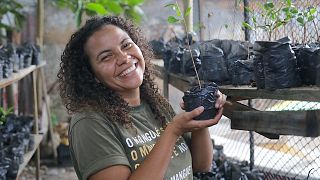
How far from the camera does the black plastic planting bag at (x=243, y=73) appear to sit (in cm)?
209

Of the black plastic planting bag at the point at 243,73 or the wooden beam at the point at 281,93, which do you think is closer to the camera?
the wooden beam at the point at 281,93

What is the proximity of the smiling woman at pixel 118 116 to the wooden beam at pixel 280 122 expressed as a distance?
13 cm

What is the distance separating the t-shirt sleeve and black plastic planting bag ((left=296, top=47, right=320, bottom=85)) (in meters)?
0.79

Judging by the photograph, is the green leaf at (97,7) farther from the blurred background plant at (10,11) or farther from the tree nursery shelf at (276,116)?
the tree nursery shelf at (276,116)

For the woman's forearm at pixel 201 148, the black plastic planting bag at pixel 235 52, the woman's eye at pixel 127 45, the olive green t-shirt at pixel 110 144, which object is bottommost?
the woman's forearm at pixel 201 148

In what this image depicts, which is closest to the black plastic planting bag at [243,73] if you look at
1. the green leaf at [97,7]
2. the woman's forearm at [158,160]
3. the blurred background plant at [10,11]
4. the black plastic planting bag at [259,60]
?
the black plastic planting bag at [259,60]

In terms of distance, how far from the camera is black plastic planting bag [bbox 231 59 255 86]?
2090 millimetres

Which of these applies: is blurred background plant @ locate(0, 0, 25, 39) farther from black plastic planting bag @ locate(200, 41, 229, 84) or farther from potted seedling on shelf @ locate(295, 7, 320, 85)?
potted seedling on shelf @ locate(295, 7, 320, 85)

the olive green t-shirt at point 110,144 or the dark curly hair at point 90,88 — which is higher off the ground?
the dark curly hair at point 90,88

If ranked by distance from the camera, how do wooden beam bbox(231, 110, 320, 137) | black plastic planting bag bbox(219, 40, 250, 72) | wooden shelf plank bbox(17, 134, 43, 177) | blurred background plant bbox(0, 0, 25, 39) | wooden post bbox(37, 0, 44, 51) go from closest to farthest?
wooden beam bbox(231, 110, 320, 137), black plastic planting bag bbox(219, 40, 250, 72), wooden shelf plank bbox(17, 134, 43, 177), blurred background plant bbox(0, 0, 25, 39), wooden post bbox(37, 0, 44, 51)

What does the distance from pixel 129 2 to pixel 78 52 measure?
4.61 meters

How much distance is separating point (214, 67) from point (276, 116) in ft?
2.90

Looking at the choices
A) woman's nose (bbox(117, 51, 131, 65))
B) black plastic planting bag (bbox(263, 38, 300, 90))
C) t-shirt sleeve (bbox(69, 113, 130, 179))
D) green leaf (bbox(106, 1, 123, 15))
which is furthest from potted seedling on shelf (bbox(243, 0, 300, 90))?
green leaf (bbox(106, 1, 123, 15))

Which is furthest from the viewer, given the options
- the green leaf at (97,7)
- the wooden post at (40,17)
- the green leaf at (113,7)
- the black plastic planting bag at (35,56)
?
the green leaf at (113,7)
